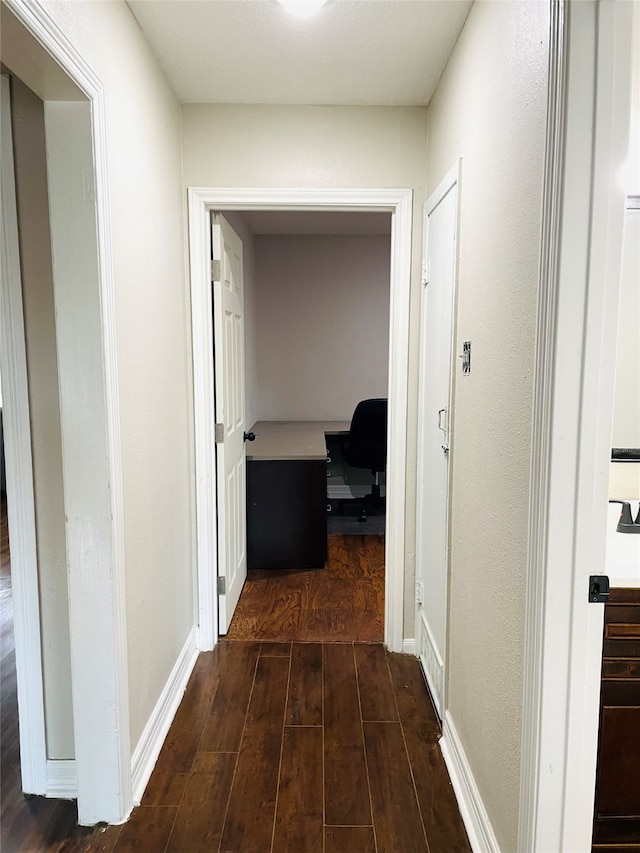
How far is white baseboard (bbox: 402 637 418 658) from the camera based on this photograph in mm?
2623

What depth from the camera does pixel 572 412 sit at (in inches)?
43.2

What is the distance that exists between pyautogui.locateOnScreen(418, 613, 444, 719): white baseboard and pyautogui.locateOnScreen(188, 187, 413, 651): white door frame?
0.14m

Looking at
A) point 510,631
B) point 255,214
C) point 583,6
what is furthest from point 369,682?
point 255,214

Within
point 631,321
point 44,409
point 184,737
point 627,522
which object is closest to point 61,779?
point 184,737

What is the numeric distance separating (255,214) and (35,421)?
289cm

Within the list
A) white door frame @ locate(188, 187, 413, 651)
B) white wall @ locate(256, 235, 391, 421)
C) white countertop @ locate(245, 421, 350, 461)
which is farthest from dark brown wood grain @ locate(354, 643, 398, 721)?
white wall @ locate(256, 235, 391, 421)

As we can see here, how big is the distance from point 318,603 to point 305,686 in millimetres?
793

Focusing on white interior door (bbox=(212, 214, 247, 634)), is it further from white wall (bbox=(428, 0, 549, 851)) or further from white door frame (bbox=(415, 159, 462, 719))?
white wall (bbox=(428, 0, 549, 851))

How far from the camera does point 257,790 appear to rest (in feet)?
5.85

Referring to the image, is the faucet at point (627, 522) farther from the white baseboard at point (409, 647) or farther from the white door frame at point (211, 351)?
the white baseboard at point (409, 647)

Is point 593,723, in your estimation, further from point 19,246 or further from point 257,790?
point 19,246

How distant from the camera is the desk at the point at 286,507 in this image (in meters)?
3.49

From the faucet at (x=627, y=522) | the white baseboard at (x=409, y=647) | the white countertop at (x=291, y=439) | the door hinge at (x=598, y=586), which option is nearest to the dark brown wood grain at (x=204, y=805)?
the white baseboard at (x=409, y=647)

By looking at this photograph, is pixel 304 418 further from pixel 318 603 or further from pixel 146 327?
pixel 146 327
